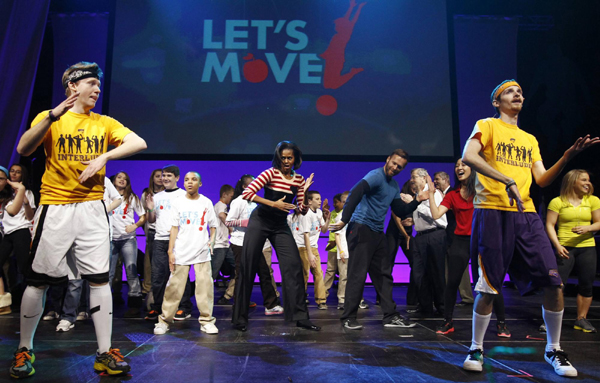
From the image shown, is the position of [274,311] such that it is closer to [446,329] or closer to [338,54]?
[446,329]

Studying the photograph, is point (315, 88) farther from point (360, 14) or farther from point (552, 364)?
point (552, 364)

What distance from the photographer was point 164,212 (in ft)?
15.4

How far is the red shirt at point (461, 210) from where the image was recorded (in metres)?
4.19

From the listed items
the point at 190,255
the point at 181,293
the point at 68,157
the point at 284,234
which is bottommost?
the point at 181,293

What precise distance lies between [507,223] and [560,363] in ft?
2.94

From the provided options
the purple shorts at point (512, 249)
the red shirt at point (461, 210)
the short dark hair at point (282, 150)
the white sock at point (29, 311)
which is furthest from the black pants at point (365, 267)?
the white sock at point (29, 311)

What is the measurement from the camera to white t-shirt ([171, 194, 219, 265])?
13.0ft

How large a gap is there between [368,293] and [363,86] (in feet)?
11.7

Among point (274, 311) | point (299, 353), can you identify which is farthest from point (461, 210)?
point (274, 311)

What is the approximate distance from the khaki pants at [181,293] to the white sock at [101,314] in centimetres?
135

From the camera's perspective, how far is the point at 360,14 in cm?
745

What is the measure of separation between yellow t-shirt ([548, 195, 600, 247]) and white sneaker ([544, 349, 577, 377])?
195 cm

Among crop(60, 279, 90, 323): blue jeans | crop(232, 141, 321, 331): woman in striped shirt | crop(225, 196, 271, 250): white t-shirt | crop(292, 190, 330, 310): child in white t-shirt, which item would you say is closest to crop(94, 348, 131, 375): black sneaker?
crop(232, 141, 321, 331): woman in striped shirt

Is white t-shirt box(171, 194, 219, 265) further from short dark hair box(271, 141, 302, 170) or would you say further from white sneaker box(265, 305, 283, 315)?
white sneaker box(265, 305, 283, 315)
